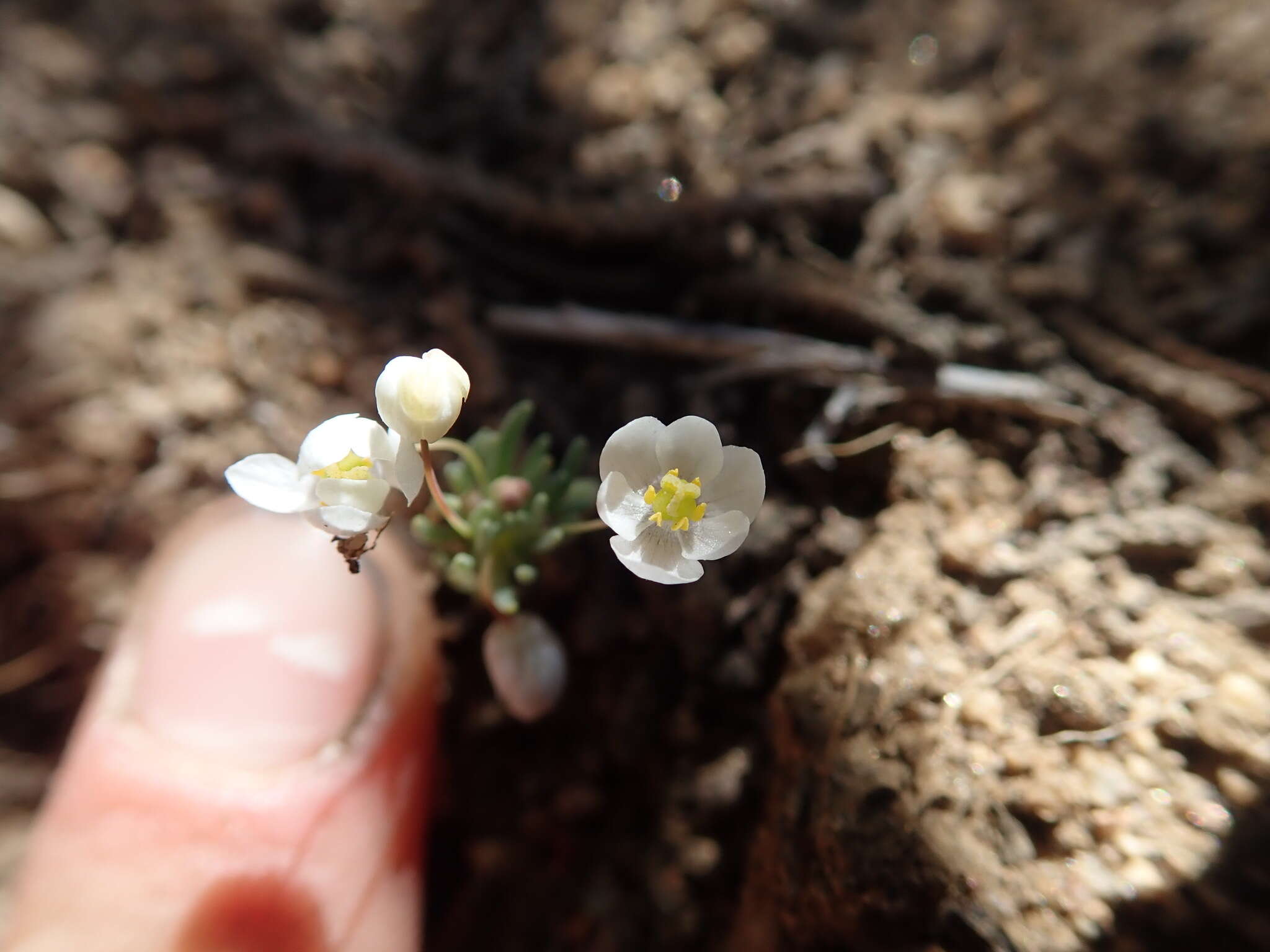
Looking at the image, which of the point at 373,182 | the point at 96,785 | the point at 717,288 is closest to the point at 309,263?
the point at 373,182

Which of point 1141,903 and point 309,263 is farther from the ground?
point 309,263

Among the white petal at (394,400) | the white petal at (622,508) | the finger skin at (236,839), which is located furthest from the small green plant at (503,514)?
the finger skin at (236,839)

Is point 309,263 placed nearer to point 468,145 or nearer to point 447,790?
point 468,145

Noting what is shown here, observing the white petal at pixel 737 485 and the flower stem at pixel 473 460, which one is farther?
the flower stem at pixel 473 460

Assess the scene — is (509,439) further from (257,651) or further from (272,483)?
(257,651)

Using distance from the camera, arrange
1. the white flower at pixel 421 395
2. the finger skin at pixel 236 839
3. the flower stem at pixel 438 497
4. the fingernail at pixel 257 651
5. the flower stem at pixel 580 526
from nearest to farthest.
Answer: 1. the white flower at pixel 421 395
2. the flower stem at pixel 438 497
3. the flower stem at pixel 580 526
4. the finger skin at pixel 236 839
5. the fingernail at pixel 257 651

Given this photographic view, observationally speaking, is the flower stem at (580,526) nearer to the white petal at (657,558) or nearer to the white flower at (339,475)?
the white petal at (657,558)

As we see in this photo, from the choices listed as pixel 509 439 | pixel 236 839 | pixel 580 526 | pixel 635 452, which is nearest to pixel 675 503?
pixel 635 452
